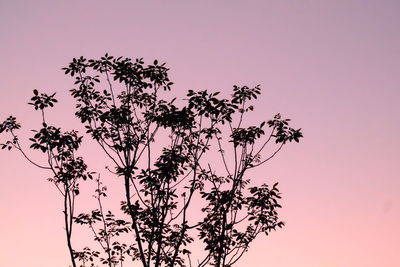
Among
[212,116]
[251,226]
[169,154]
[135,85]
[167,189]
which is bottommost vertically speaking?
[251,226]

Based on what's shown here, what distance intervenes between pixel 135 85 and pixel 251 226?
6756 mm

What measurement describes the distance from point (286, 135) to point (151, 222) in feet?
18.6

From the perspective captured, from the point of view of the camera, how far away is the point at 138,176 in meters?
12.4

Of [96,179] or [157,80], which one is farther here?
[96,179]

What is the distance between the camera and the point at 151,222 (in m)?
12.6

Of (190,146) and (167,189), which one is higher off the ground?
(190,146)

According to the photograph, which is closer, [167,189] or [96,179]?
[167,189]

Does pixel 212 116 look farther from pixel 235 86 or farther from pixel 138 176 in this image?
pixel 138 176

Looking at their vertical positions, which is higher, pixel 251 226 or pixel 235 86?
pixel 235 86

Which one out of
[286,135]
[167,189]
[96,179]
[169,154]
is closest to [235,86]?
[286,135]

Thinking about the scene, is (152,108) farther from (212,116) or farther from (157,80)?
(212,116)

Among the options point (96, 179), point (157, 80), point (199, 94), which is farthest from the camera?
point (96, 179)

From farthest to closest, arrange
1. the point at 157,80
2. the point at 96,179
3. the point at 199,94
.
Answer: the point at 96,179, the point at 157,80, the point at 199,94

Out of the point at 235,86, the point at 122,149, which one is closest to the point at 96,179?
the point at 122,149
